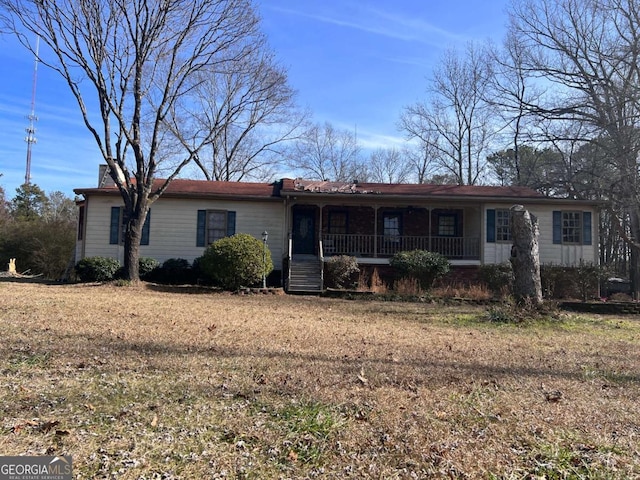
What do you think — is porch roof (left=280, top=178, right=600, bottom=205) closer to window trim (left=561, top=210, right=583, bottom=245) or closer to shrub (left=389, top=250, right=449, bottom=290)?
window trim (left=561, top=210, right=583, bottom=245)

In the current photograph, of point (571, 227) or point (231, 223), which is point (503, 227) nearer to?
point (571, 227)

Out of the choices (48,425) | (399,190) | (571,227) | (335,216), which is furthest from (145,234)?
(571,227)

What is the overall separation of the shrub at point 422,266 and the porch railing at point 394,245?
189cm

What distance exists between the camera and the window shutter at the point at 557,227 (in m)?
18.8

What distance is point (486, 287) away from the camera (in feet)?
54.0

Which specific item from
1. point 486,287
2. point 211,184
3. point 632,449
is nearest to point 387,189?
point 486,287

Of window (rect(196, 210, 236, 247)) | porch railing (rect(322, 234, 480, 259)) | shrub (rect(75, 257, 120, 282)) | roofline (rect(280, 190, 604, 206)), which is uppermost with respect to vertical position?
roofline (rect(280, 190, 604, 206))

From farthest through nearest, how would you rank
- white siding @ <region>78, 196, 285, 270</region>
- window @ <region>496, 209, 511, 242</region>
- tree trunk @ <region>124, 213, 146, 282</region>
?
window @ <region>496, 209, 511, 242</region>
white siding @ <region>78, 196, 285, 270</region>
tree trunk @ <region>124, 213, 146, 282</region>

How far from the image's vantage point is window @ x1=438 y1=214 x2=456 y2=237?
20.3 meters

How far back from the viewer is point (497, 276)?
1603cm

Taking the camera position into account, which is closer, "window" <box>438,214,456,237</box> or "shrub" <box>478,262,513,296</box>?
"shrub" <box>478,262,513,296</box>

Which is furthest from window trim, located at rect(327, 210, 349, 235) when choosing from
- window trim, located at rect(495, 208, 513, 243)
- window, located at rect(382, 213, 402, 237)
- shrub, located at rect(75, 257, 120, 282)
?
shrub, located at rect(75, 257, 120, 282)

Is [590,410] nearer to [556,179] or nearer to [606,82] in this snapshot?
[606,82]

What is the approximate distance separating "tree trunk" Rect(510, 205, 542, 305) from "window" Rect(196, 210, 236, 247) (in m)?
11.2
